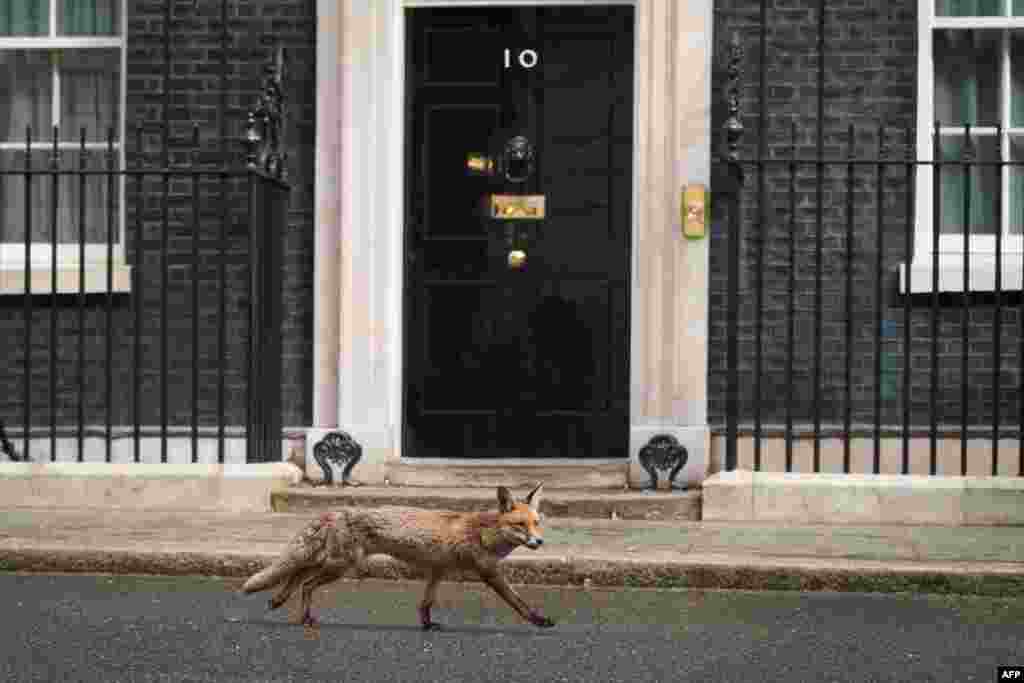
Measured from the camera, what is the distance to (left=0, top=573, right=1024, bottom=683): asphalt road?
662cm

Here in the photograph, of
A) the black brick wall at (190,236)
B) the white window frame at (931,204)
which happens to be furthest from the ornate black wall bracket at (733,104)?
the black brick wall at (190,236)

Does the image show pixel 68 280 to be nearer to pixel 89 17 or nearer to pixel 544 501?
pixel 89 17

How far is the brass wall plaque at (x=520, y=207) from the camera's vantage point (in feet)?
37.8

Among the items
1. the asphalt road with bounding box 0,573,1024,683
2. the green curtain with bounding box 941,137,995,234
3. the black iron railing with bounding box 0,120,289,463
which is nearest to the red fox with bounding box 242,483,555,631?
the asphalt road with bounding box 0,573,1024,683

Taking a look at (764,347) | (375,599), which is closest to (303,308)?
(764,347)

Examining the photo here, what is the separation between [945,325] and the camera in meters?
11.2

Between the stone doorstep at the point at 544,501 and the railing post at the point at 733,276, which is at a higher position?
the railing post at the point at 733,276

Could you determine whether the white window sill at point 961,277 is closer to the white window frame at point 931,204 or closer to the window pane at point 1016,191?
the white window frame at point 931,204

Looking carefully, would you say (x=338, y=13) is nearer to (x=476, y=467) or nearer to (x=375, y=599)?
(x=476, y=467)

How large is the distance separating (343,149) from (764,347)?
2479 millimetres

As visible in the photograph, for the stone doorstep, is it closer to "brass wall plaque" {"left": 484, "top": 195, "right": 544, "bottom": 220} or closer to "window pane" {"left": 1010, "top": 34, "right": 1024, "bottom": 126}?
"brass wall plaque" {"left": 484, "top": 195, "right": 544, "bottom": 220}

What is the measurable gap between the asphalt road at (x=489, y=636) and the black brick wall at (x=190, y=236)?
2659 millimetres

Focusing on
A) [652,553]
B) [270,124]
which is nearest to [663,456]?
[652,553]

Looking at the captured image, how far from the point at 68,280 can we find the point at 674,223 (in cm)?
330
